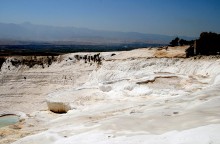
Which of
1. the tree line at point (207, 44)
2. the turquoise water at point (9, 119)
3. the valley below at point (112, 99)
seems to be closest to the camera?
the valley below at point (112, 99)

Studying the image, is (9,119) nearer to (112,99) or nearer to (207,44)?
(112,99)

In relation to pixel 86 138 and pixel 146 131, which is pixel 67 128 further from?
pixel 146 131

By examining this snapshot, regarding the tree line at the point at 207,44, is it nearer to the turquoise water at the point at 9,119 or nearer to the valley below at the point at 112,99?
the valley below at the point at 112,99

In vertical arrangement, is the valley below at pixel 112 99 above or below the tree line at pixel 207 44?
below

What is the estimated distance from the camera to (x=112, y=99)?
1914 centimetres

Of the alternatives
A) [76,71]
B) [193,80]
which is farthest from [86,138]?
[76,71]

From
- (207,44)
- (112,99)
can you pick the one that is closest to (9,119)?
(112,99)

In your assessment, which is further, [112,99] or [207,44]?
[207,44]

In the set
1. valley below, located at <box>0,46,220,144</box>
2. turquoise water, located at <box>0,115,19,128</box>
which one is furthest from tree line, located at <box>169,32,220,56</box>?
turquoise water, located at <box>0,115,19,128</box>

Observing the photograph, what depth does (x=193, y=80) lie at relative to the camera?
20.9 m

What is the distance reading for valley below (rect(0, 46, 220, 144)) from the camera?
1013 centimetres

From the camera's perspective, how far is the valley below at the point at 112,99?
33.2 feet

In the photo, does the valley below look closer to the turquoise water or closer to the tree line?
the turquoise water

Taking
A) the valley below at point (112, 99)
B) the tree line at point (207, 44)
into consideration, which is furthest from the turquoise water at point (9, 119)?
the tree line at point (207, 44)
